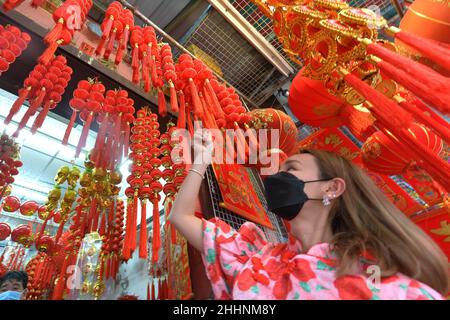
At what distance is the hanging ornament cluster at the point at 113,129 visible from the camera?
1946 millimetres

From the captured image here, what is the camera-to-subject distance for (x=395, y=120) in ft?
4.35

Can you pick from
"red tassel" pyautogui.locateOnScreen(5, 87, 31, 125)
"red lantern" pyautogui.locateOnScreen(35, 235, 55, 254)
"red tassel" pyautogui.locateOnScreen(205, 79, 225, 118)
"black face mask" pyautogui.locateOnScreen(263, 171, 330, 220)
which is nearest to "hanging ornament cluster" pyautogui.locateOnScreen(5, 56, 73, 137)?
"red tassel" pyautogui.locateOnScreen(5, 87, 31, 125)

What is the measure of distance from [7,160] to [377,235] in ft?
9.53

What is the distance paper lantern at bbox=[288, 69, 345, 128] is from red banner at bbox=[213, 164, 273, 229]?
0.81m

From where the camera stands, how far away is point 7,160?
8.39 feet

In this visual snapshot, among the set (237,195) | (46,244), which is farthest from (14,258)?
(237,195)

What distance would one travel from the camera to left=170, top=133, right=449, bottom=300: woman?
2.92 feet

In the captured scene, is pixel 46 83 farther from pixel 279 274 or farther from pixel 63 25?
pixel 279 274

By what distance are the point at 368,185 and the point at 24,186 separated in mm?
7035

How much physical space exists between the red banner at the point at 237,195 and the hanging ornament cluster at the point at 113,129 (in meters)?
0.70

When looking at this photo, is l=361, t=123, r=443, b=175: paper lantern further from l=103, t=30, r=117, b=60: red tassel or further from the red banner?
l=103, t=30, r=117, b=60: red tassel

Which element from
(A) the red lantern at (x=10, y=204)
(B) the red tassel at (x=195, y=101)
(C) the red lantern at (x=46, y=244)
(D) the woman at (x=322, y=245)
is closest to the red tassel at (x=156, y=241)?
(D) the woman at (x=322, y=245)
